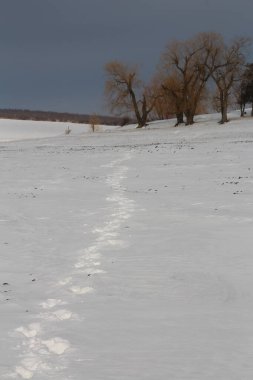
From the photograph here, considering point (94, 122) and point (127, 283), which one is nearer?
point (127, 283)

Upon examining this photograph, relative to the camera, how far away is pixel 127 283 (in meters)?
7.42

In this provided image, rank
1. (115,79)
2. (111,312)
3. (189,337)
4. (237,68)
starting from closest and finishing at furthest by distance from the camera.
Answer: (189,337)
(111,312)
(237,68)
(115,79)

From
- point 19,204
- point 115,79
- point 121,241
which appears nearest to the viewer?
point 121,241

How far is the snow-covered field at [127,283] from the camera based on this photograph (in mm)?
4965

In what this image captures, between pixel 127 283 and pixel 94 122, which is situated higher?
pixel 94 122

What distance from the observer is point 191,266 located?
8.17 meters

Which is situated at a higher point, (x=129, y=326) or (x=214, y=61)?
(x=214, y=61)

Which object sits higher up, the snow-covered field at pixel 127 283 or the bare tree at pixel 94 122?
the bare tree at pixel 94 122

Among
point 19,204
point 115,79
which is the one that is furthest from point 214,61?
point 19,204

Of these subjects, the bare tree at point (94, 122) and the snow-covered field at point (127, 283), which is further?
the bare tree at point (94, 122)

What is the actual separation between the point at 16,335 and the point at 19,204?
9.12 m

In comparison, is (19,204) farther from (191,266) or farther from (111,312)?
(111,312)

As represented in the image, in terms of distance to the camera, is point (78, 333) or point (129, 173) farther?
point (129, 173)

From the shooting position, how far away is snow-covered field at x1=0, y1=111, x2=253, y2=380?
4.96 meters
